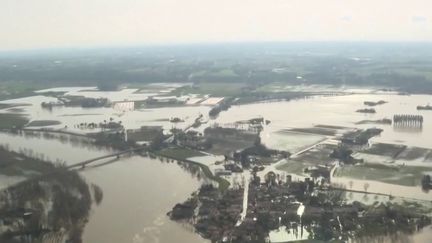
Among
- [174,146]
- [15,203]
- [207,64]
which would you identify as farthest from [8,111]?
[207,64]

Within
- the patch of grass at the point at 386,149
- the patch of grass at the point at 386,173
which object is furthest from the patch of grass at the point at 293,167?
the patch of grass at the point at 386,149

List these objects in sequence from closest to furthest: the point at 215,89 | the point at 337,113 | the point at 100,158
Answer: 1. the point at 100,158
2. the point at 337,113
3. the point at 215,89

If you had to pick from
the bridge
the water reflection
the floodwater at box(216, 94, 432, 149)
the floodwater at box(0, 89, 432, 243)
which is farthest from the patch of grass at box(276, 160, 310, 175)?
the water reflection

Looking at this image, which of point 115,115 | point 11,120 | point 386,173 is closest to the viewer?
point 386,173

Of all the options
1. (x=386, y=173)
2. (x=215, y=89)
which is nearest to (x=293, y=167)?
(x=386, y=173)

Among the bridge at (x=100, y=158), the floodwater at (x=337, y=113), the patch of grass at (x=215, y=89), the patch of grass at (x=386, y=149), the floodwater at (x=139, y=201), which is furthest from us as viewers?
the patch of grass at (x=215, y=89)

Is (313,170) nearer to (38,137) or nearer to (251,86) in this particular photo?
(38,137)

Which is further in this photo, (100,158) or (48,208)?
(100,158)

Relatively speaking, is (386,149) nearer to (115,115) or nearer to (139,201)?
(139,201)

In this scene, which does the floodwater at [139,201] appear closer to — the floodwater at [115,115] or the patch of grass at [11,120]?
the floodwater at [115,115]
